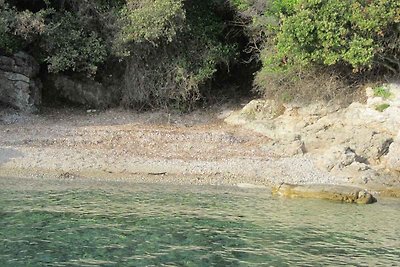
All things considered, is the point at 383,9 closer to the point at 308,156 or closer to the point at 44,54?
the point at 308,156

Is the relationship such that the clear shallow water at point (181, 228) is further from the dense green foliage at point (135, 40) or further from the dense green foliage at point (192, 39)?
the dense green foliage at point (135, 40)

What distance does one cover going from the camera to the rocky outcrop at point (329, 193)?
15992 mm

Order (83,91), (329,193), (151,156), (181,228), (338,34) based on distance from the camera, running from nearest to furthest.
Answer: (181,228) < (329,193) < (151,156) < (338,34) < (83,91)

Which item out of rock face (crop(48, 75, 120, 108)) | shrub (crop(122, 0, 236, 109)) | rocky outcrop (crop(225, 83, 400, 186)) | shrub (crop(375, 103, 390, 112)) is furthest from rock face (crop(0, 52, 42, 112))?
shrub (crop(375, 103, 390, 112))

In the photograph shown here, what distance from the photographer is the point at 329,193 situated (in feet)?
52.9

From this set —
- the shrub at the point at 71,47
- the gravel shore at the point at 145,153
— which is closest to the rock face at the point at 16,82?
the gravel shore at the point at 145,153

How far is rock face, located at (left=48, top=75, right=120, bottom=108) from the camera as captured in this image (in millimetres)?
24938

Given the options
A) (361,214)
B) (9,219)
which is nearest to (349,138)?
(361,214)

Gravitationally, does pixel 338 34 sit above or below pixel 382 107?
above

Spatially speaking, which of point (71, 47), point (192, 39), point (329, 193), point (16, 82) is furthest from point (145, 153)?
point (16, 82)

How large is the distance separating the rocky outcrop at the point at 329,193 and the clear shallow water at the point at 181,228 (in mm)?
385

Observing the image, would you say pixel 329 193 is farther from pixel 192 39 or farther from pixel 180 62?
pixel 192 39

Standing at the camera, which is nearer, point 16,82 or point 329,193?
point 329,193

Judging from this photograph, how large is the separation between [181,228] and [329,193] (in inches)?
199
